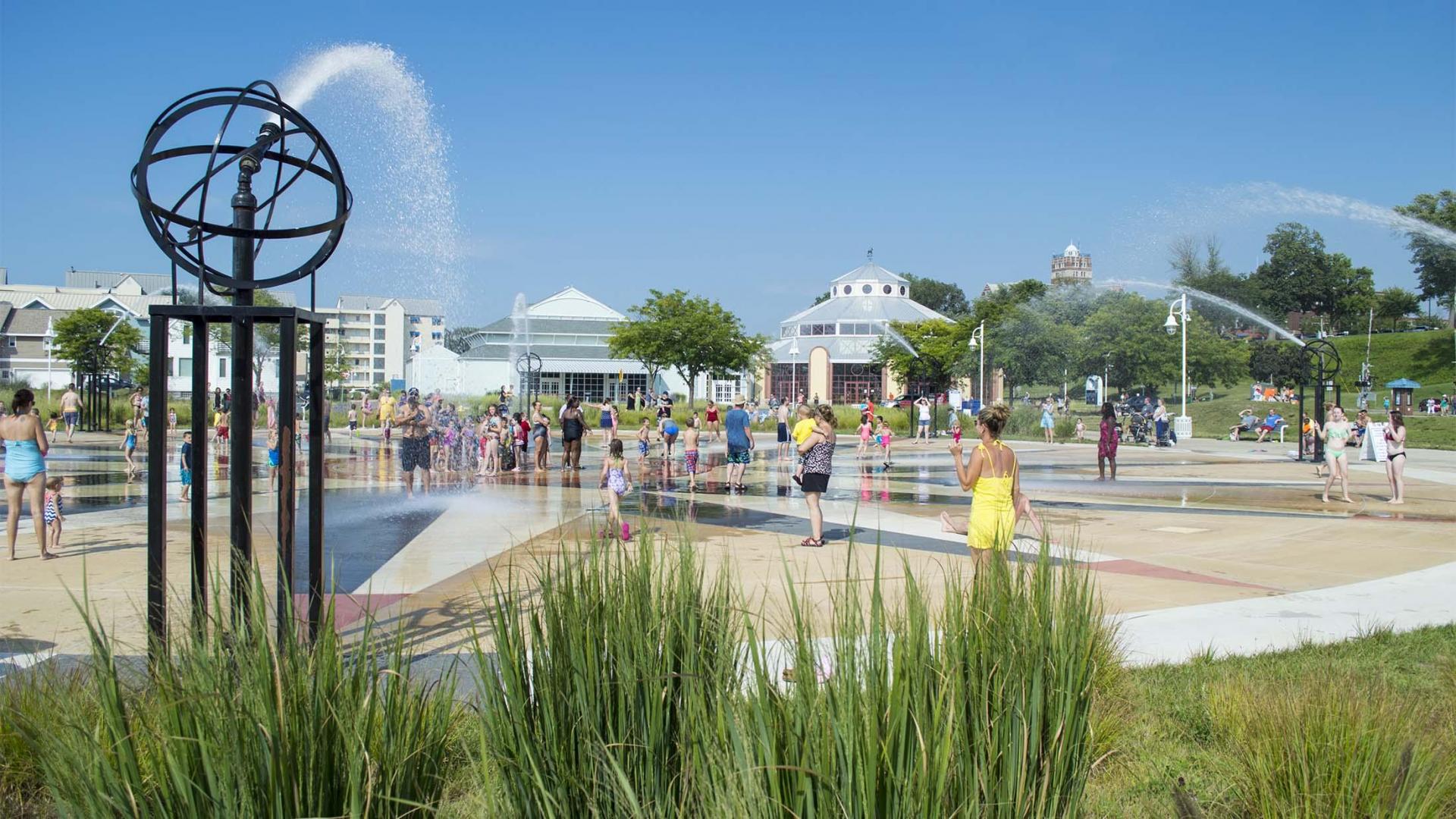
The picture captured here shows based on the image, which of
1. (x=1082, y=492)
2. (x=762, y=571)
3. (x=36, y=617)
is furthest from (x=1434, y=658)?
(x=1082, y=492)

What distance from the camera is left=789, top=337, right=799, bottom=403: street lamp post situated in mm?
90688

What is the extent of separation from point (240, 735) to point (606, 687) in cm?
103

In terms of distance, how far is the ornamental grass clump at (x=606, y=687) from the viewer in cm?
319

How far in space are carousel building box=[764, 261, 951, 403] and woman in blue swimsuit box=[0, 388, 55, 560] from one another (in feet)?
245

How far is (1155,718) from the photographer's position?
5.41 m

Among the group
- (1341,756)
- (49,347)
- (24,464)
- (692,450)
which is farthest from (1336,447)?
(49,347)

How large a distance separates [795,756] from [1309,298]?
122154 millimetres

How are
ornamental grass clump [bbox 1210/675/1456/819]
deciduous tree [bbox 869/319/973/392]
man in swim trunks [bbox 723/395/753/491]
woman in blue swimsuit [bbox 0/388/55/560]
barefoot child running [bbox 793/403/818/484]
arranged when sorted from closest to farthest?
ornamental grass clump [bbox 1210/675/1456/819] → woman in blue swimsuit [bbox 0/388/55/560] → barefoot child running [bbox 793/403/818/484] → man in swim trunks [bbox 723/395/753/491] → deciduous tree [bbox 869/319/973/392]

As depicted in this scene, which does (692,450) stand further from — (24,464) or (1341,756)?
(1341,756)

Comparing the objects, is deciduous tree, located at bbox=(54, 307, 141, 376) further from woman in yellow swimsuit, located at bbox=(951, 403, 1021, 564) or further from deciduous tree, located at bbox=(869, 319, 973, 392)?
woman in yellow swimsuit, located at bbox=(951, 403, 1021, 564)

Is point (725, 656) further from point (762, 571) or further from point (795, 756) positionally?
point (762, 571)

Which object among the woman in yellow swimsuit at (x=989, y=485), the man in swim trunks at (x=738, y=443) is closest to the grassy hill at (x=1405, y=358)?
the man in swim trunks at (x=738, y=443)

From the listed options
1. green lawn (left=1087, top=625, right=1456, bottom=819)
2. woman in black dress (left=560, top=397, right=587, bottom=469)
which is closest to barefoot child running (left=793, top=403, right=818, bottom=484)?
green lawn (left=1087, top=625, right=1456, bottom=819)

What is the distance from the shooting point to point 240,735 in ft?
9.52
